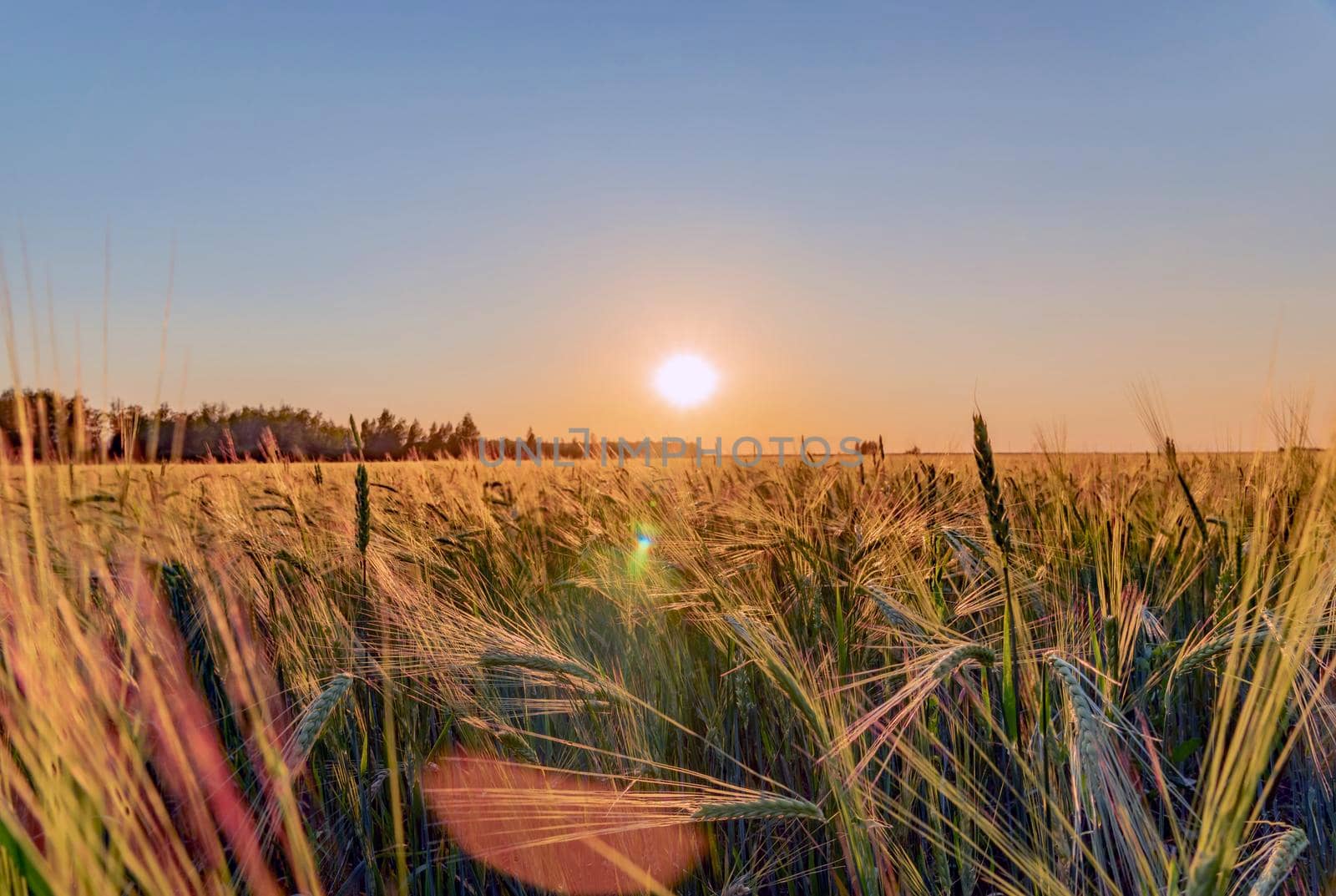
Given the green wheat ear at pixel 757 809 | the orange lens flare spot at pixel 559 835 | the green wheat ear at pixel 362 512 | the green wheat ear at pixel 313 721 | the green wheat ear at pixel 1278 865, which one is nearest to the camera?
the green wheat ear at pixel 1278 865

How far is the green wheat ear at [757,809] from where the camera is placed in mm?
936

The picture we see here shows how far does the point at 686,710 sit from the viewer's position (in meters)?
1.85

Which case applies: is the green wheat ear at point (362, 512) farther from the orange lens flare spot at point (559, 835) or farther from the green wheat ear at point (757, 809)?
the green wheat ear at point (757, 809)

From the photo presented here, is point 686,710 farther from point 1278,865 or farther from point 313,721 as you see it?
point 1278,865

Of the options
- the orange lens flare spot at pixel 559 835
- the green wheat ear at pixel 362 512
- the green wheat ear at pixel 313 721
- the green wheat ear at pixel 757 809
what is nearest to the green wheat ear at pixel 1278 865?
A: the green wheat ear at pixel 757 809

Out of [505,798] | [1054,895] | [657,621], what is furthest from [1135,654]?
[505,798]

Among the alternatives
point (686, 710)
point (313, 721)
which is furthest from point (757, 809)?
point (686, 710)

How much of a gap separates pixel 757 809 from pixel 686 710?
0.91 metres

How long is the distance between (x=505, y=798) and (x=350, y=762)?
0.45 metres

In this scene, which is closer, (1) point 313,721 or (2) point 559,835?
(1) point 313,721

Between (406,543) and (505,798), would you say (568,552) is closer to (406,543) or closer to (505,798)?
(406,543)

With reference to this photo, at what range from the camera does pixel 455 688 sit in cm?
173

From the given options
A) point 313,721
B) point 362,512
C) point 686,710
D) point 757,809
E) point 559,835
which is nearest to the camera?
point 757,809

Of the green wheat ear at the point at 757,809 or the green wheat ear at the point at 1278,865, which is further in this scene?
the green wheat ear at the point at 757,809
